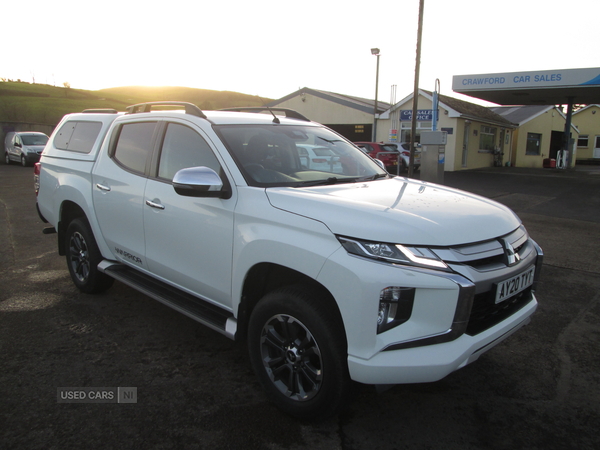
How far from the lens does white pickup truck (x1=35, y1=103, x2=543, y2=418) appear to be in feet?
6.97

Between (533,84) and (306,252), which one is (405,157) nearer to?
(533,84)

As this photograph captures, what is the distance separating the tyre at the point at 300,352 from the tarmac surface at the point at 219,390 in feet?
0.62

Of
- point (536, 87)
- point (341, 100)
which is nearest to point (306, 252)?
point (536, 87)

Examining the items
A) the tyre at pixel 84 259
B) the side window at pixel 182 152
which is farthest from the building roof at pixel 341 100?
the side window at pixel 182 152

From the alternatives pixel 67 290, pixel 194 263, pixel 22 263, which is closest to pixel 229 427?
pixel 194 263

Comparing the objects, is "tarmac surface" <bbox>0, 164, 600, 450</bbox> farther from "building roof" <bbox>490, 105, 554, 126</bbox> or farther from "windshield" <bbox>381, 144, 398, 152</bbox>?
"building roof" <bbox>490, 105, 554, 126</bbox>

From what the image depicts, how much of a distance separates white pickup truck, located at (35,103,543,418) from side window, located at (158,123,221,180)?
0.04 ft

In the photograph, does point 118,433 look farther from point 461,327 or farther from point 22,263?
point 22,263

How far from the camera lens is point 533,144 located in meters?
33.8

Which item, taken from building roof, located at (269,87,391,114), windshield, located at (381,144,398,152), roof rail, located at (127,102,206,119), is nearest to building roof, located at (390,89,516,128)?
building roof, located at (269,87,391,114)

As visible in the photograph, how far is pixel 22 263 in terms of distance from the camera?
566 centimetres

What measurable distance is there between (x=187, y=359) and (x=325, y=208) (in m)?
1.72

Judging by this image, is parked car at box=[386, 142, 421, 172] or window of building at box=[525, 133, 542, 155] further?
window of building at box=[525, 133, 542, 155]

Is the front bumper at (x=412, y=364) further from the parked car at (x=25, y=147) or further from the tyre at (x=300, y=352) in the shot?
the parked car at (x=25, y=147)
